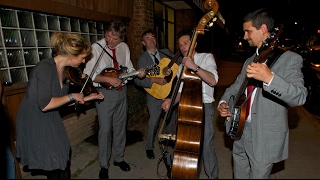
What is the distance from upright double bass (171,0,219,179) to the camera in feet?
7.53

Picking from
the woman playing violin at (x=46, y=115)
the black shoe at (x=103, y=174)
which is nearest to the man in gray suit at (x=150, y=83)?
the black shoe at (x=103, y=174)

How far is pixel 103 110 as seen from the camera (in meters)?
3.16

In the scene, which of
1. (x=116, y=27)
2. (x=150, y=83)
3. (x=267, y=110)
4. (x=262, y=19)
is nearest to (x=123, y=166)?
(x=150, y=83)

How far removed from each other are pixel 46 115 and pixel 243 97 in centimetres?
183

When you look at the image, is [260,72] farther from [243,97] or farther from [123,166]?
[123,166]

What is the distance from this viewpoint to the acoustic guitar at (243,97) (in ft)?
6.24

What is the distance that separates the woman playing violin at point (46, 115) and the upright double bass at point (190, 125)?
3.55ft

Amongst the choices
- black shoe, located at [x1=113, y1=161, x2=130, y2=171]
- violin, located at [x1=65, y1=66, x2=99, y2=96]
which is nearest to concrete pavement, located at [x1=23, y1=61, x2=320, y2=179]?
black shoe, located at [x1=113, y1=161, x2=130, y2=171]

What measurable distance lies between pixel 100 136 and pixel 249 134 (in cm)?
190

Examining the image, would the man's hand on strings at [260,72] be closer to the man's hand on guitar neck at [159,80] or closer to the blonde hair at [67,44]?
the blonde hair at [67,44]

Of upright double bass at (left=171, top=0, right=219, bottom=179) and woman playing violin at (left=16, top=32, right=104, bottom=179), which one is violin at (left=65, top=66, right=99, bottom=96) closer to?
woman playing violin at (left=16, top=32, right=104, bottom=179)

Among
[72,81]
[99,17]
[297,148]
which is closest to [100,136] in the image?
[72,81]

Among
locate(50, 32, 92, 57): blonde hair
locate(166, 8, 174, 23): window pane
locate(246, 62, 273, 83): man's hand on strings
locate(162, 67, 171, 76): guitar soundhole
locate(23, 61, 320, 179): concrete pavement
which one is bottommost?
locate(23, 61, 320, 179): concrete pavement

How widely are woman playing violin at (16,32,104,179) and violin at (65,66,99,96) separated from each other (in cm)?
19
